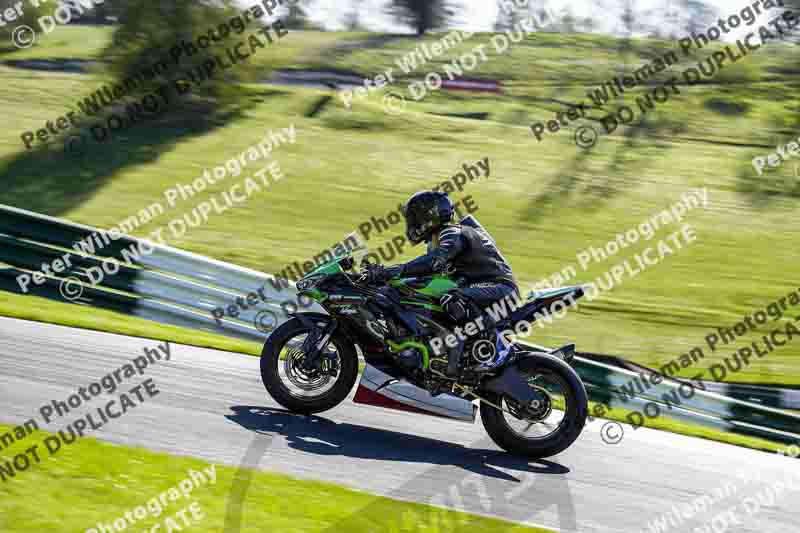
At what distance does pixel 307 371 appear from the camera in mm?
7020

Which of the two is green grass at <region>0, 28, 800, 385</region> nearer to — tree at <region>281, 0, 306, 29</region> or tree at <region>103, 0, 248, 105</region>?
tree at <region>103, 0, 248, 105</region>

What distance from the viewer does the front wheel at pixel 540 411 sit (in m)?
6.64

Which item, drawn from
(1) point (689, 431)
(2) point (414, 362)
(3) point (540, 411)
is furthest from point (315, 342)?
(1) point (689, 431)

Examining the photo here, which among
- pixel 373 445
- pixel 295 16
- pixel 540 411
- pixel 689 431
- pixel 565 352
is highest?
pixel 565 352

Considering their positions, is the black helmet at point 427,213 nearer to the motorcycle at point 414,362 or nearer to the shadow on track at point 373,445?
the motorcycle at point 414,362

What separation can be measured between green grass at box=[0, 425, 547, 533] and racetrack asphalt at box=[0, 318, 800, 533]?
0.21m

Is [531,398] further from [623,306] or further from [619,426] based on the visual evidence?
[623,306]

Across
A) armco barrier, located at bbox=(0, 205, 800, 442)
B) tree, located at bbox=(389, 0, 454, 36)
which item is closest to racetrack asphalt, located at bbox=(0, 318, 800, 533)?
armco barrier, located at bbox=(0, 205, 800, 442)

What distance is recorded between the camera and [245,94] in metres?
26.2

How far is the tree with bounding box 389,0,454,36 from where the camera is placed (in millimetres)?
39812

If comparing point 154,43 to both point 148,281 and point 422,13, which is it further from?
point 422,13

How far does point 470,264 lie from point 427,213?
0.49m

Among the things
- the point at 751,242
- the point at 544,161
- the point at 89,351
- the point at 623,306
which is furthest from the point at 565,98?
the point at 89,351

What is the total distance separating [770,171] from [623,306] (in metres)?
8.89
